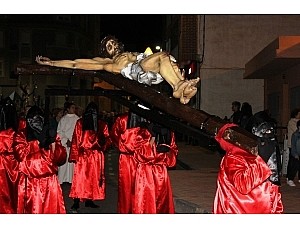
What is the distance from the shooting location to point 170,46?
38875mm

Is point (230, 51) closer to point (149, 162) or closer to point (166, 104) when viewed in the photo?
point (149, 162)

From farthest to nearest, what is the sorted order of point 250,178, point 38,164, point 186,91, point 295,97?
point 295,97
point 38,164
point 186,91
point 250,178

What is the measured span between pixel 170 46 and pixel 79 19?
1844cm

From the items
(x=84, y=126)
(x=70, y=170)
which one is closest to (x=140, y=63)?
(x=84, y=126)

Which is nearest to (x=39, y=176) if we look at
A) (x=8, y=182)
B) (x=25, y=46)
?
(x=8, y=182)

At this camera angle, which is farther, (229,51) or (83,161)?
(229,51)

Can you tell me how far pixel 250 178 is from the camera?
177 inches

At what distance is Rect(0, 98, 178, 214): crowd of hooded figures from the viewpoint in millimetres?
6652

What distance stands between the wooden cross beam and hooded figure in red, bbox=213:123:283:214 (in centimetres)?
11

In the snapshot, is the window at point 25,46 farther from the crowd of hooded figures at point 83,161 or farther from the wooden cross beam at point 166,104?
the wooden cross beam at point 166,104

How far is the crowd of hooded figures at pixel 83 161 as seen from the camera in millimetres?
6652

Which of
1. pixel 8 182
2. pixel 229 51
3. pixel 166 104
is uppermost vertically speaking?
pixel 229 51

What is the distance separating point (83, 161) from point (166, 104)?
5470mm

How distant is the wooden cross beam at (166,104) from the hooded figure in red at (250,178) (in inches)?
4.4
